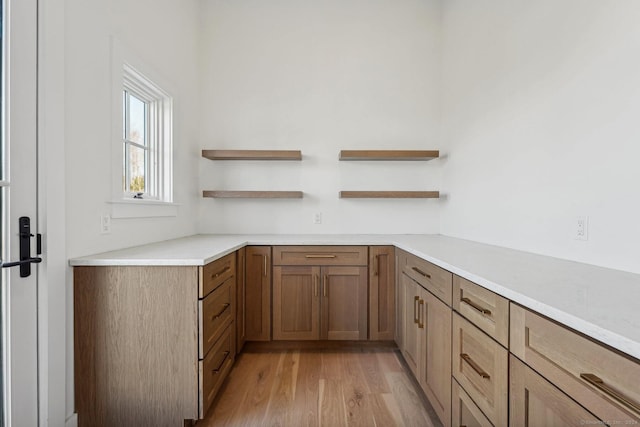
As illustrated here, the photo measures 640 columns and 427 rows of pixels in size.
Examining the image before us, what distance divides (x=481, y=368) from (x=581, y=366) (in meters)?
0.53

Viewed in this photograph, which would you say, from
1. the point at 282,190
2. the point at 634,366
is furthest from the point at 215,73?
the point at 634,366

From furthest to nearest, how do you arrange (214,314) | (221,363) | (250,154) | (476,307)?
(250,154) < (221,363) < (214,314) < (476,307)

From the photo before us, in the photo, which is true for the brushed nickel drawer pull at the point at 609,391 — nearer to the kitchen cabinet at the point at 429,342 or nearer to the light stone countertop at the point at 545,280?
the light stone countertop at the point at 545,280

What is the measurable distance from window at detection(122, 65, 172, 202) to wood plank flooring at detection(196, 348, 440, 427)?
1520 millimetres

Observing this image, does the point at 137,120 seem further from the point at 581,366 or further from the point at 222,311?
the point at 581,366

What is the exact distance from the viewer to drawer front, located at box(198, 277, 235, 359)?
1.59 m

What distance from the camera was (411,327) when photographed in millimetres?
2127

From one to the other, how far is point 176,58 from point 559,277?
2972 millimetres

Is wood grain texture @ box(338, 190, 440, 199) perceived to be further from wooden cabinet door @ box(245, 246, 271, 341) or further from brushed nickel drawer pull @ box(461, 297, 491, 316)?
brushed nickel drawer pull @ box(461, 297, 491, 316)

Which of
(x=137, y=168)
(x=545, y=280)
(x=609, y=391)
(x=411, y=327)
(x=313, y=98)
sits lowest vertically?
(x=411, y=327)

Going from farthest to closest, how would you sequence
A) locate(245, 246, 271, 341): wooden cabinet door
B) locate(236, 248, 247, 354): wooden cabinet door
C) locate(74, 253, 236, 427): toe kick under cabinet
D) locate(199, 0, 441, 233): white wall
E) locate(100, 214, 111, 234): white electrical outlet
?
1. locate(199, 0, 441, 233): white wall
2. locate(245, 246, 271, 341): wooden cabinet door
3. locate(236, 248, 247, 354): wooden cabinet door
4. locate(100, 214, 111, 234): white electrical outlet
5. locate(74, 253, 236, 427): toe kick under cabinet

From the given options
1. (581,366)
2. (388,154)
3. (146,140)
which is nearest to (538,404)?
(581,366)

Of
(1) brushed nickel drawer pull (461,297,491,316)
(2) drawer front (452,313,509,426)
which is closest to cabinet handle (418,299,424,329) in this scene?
(2) drawer front (452,313,509,426)

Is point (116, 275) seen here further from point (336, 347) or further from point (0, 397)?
point (336, 347)
